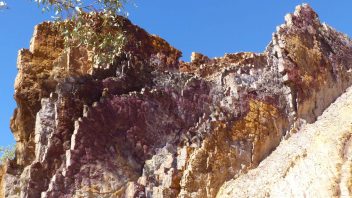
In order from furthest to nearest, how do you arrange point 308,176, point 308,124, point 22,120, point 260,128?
1. point 308,124
2. point 260,128
3. point 22,120
4. point 308,176

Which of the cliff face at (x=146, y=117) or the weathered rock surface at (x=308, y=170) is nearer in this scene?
the weathered rock surface at (x=308, y=170)

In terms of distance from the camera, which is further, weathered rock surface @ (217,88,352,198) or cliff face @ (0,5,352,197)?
cliff face @ (0,5,352,197)

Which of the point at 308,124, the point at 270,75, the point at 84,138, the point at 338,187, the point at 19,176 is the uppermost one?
the point at 270,75

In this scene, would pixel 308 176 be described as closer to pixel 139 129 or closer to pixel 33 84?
pixel 139 129

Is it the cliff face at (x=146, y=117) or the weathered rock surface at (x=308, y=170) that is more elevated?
the cliff face at (x=146, y=117)

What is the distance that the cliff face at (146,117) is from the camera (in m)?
19.9

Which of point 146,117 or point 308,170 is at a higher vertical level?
point 146,117

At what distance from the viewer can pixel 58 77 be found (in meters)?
22.0

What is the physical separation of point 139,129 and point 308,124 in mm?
8246

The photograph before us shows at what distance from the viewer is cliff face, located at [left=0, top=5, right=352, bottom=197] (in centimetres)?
1991

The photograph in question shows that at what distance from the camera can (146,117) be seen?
22094 mm

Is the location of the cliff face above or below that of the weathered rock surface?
above

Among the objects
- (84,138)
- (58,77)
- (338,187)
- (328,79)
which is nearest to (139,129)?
(84,138)

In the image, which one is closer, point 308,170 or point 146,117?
point 308,170
